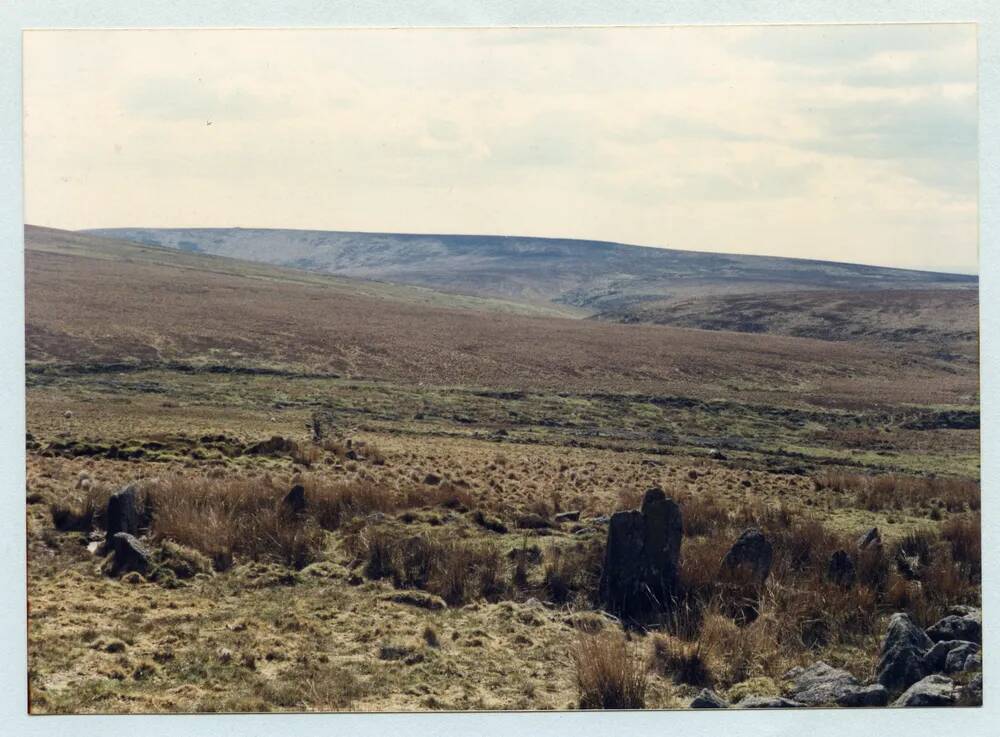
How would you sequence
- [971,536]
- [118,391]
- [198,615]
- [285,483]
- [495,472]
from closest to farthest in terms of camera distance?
Answer: 1. [198,615]
2. [971,536]
3. [285,483]
4. [495,472]
5. [118,391]

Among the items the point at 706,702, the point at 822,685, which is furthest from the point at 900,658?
the point at 706,702

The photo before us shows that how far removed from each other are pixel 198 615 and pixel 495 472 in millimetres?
9647

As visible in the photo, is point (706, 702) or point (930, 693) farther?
point (930, 693)

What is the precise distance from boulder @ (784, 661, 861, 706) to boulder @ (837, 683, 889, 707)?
30 mm

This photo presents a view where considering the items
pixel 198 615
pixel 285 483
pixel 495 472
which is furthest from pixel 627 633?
pixel 495 472

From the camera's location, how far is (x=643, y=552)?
40.1ft

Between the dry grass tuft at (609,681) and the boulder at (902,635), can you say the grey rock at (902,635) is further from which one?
the dry grass tuft at (609,681)

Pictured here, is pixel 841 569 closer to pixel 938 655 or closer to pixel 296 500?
pixel 938 655

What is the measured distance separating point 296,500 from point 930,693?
29.7ft

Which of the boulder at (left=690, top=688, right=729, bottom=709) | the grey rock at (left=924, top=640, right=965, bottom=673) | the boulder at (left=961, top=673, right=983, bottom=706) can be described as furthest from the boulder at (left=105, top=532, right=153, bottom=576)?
the boulder at (left=961, top=673, right=983, bottom=706)

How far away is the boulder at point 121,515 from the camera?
12.9 metres

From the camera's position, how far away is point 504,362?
49.6 m

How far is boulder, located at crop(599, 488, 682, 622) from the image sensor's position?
12.1 metres

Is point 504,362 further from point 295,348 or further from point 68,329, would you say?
point 68,329
